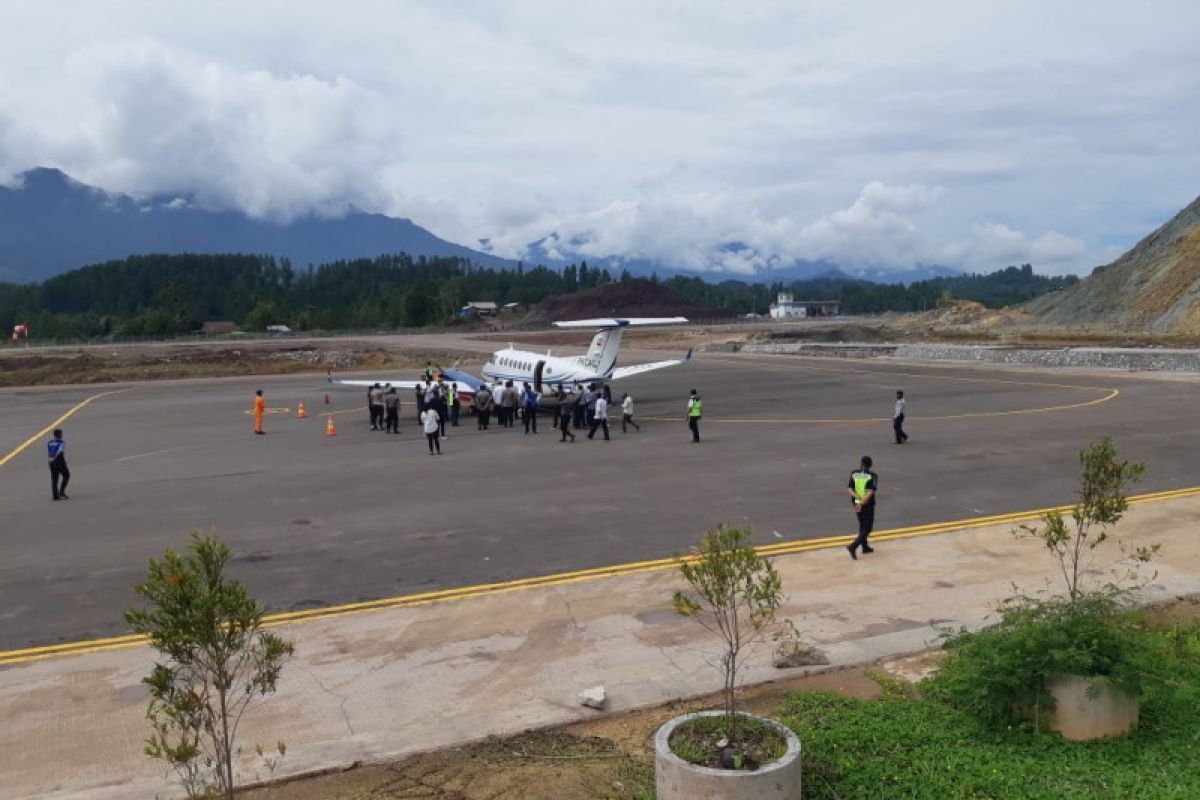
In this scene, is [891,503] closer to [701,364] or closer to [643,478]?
[643,478]

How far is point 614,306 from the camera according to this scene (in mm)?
188875

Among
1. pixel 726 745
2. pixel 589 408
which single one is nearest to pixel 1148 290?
pixel 589 408

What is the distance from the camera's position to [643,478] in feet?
66.0

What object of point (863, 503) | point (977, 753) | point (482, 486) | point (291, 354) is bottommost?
point (977, 753)

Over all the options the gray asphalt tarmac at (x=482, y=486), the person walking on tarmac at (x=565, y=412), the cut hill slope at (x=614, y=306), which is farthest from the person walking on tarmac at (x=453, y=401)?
the cut hill slope at (x=614, y=306)

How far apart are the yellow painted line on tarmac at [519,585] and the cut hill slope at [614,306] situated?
157 metres

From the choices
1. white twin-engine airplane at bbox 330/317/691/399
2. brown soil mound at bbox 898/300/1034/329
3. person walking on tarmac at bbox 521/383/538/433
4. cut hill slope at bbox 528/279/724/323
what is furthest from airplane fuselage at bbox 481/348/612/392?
cut hill slope at bbox 528/279/724/323

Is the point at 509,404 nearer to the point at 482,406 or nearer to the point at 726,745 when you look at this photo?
the point at 482,406

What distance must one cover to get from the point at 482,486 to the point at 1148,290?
84.8 meters

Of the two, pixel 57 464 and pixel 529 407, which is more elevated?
pixel 529 407

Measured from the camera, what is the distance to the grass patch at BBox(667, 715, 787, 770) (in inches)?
Answer: 249

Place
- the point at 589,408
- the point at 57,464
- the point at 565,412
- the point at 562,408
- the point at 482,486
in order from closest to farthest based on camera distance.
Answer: the point at 57,464
the point at 482,486
the point at 565,412
the point at 562,408
the point at 589,408

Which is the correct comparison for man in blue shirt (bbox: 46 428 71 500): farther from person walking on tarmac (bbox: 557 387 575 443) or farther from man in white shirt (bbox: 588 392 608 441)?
man in white shirt (bbox: 588 392 608 441)

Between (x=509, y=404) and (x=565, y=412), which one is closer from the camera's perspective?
(x=565, y=412)
